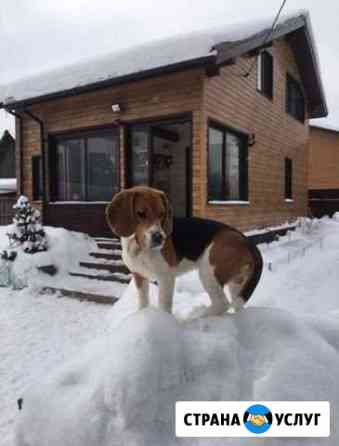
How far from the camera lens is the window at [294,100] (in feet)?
36.2

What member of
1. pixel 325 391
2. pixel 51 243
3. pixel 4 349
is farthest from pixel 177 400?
pixel 51 243

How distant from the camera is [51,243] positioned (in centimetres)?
668

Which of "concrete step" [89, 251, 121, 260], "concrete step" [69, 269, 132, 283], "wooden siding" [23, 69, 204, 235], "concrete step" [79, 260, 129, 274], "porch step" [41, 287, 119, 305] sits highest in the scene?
"wooden siding" [23, 69, 204, 235]

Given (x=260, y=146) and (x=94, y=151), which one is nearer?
(x=94, y=151)

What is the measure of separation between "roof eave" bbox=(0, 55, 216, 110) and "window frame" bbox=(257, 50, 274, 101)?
3.66 meters

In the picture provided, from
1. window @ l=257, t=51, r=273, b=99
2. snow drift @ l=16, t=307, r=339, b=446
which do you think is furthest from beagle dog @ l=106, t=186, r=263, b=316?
window @ l=257, t=51, r=273, b=99

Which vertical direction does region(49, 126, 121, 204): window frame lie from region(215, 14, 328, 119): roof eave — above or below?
below

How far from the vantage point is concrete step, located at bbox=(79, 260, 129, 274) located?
6083mm

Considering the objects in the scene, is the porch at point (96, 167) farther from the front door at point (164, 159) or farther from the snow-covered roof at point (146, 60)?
the snow-covered roof at point (146, 60)

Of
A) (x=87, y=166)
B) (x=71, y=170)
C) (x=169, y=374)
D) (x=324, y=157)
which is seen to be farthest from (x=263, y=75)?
(x=324, y=157)

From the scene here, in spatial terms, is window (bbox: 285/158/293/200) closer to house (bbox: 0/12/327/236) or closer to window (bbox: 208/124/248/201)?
house (bbox: 0/12/327/236)

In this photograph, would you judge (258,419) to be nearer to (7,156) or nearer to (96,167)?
(96,167)

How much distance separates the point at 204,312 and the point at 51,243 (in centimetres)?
530

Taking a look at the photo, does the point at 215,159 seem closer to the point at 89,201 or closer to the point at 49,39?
the point at 89,201
